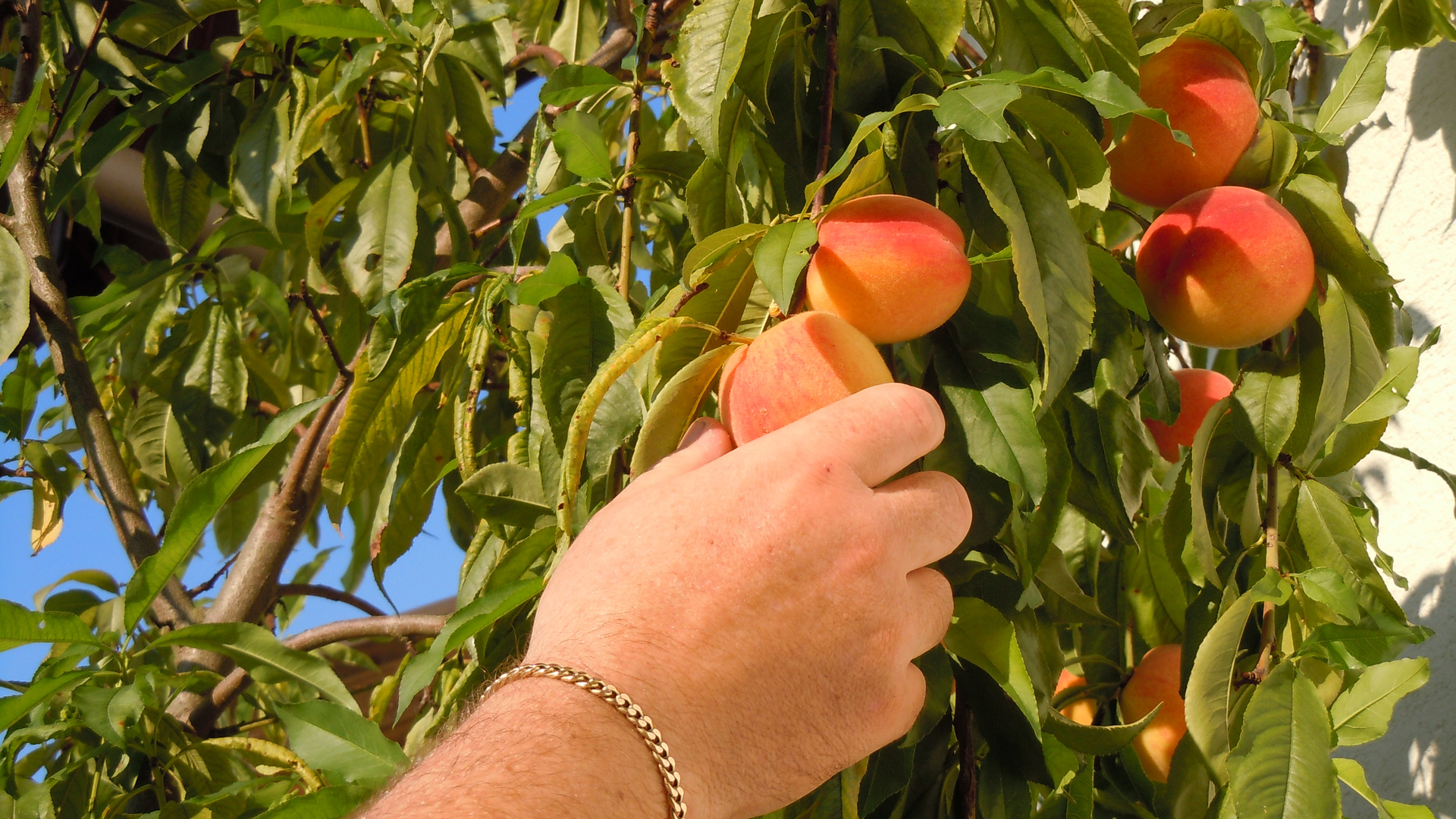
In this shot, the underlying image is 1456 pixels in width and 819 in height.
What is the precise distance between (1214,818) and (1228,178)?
0.47 metres

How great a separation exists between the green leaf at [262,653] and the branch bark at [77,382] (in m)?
0.27

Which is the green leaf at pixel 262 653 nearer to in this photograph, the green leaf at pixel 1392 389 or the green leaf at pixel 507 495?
the green leaf at pixel 507 495

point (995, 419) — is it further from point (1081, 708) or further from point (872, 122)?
point (1081, 708)

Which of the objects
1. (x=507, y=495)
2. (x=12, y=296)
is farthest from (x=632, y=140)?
(x=12, y=296)

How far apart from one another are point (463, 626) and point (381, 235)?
21.3 inches

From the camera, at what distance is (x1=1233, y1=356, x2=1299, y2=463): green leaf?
0.73m

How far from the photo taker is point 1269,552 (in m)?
0.75

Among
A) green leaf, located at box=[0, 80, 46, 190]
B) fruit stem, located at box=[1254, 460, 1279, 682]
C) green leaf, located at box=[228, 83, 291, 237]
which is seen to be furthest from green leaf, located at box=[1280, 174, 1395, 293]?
green leaf, located at box=[0, 80, 46, 190]

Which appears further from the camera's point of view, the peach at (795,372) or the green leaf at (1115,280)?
the green leaf at (1115,280)

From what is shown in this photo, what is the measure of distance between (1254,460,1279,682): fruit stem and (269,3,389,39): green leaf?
92 centimetres

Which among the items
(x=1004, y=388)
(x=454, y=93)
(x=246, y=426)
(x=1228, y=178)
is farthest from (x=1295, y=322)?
(x=246, y=426)

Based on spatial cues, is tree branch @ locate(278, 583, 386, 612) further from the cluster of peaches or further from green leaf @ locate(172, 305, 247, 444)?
the cluster of peaches

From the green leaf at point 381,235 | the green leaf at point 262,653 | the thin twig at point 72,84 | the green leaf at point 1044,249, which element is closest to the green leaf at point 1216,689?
the green leaf at point 1044,249

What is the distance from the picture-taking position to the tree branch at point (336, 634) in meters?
1.11
